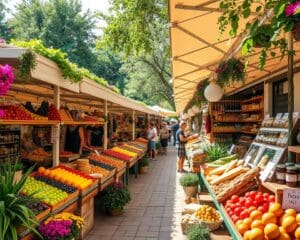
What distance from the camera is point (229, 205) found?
12.5 ft

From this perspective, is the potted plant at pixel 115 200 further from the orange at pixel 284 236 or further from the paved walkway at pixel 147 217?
the orange at pixel 284 236

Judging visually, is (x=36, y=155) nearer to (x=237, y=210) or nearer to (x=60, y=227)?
(x=60, y=227)

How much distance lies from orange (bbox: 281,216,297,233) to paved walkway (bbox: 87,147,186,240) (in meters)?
2.89

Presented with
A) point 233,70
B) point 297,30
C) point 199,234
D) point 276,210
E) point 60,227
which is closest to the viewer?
point 297,30

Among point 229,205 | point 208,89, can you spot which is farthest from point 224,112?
point 229,205

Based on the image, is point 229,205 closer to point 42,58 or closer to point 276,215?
point 276,215

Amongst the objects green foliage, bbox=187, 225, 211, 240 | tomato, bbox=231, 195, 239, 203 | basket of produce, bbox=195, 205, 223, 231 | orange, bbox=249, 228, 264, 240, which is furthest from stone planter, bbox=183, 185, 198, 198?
orange, bbox=249, 228, 264, 240

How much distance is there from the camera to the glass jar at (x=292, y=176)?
3103mm

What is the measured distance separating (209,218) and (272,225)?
243cm

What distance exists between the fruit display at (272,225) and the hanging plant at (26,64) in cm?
282

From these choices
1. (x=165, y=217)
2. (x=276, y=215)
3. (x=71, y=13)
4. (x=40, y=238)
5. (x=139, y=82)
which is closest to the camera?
(x=276, y=215)

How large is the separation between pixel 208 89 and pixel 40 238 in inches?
170

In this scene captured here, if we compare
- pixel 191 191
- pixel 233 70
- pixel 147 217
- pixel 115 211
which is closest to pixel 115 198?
pixel 115 211

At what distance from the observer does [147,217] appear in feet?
21.9
